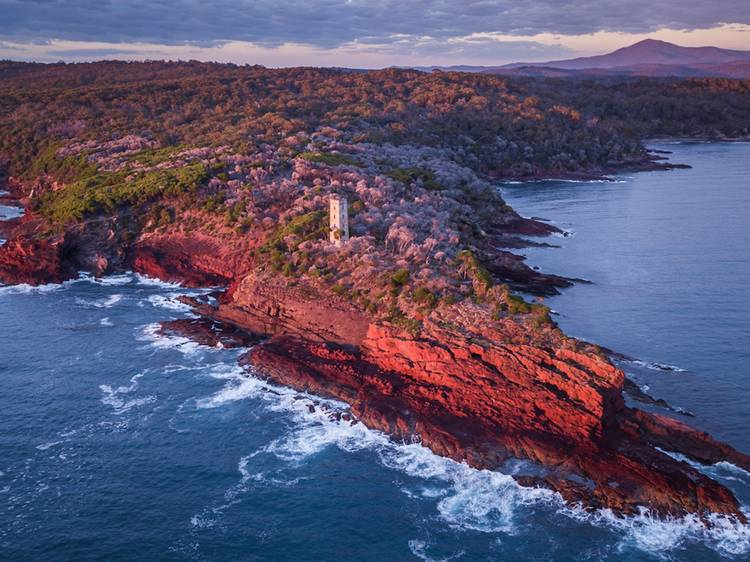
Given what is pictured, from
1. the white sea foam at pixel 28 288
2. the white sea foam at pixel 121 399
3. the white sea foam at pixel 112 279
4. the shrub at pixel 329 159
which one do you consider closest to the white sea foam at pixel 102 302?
the white sea foam at pixel 112 279

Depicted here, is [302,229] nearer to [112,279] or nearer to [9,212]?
[112,279]

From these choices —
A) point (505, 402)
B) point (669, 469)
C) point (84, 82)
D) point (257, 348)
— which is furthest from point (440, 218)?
point (84, 82)

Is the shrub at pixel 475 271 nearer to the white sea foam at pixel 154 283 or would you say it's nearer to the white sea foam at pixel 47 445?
the white sea foam at pixel 154 283

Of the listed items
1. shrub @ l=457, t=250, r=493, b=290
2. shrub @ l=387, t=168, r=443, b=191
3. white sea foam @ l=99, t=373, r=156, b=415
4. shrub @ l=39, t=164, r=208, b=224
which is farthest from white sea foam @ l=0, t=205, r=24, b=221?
shrub @ l=457, t=250, r=493, b=290

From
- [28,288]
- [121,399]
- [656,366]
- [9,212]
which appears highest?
[9,212]

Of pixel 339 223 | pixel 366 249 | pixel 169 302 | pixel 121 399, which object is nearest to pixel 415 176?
pixel 339 223

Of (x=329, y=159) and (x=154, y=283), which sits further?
(x=329, y=159)

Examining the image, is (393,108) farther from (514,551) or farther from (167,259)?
(514,551)
